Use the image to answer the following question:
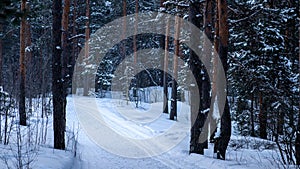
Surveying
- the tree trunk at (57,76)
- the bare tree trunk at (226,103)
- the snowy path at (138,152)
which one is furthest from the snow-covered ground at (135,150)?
the tree trunk at (57,76)

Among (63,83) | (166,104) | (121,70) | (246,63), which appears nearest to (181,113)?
(166,104)

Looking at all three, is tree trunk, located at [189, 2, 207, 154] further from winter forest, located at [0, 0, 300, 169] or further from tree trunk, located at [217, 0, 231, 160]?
tree trunk, located at [217, 0, 231, 160]

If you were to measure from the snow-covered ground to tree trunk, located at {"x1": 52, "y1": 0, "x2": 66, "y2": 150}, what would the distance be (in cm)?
52

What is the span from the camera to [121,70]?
106 feet

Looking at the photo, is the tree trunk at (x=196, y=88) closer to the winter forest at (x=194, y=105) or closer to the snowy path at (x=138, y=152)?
the winter forest at (x=194, y=105)

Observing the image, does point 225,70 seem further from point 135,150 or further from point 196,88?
point 135,150

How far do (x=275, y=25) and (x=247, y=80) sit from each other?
3.16 metres

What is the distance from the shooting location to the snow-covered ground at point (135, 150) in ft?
25.5

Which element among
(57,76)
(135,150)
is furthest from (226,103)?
(57,76)

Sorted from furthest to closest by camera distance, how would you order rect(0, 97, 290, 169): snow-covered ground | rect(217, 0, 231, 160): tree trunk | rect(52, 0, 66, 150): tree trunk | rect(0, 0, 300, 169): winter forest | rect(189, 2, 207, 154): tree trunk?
rect(189, 2, 207, 154): tree trunk < rect(217, 0, 231, 160): tree trunk < rect(52, 0, 66, 150): tree trunk < rect(0, 0, 300, 169): winter forest < rect(0, 97, 290, 169): snow-covered ground

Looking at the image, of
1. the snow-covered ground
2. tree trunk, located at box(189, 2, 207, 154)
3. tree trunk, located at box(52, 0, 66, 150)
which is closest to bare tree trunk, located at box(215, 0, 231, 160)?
the snow-covered ground

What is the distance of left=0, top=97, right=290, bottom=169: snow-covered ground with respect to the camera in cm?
778

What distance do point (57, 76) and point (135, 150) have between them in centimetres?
374

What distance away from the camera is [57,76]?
29.3 ft
